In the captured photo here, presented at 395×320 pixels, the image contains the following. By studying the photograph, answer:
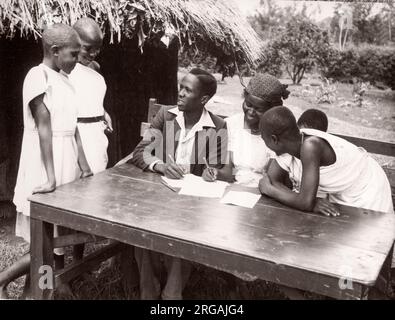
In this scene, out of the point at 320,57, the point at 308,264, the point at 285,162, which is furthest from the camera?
the point at 320,57

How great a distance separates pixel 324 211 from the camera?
2973 millimetres

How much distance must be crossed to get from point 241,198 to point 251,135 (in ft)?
2.63

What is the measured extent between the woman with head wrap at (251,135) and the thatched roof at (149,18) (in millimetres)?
1531

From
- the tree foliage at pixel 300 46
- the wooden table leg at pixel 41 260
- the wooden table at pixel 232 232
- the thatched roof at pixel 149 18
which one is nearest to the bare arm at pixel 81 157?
the wooden table at pixel 232 232

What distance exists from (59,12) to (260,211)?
2.77 m

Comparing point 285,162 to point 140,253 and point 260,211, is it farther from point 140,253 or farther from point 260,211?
point 140,253

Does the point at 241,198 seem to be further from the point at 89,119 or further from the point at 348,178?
the point at 89,119

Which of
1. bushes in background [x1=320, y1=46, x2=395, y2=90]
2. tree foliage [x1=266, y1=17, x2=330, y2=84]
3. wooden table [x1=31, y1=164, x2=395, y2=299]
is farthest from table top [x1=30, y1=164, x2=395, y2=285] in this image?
bushes in background [x1=320, y1=46, x2=395, y2=90]

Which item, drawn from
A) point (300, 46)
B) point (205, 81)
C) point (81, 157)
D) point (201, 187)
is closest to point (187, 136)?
point (205, 81)

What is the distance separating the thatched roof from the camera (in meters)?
4.44

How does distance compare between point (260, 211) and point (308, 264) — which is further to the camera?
point (260, 211)

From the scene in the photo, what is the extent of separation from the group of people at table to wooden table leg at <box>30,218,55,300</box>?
0.23 meters
